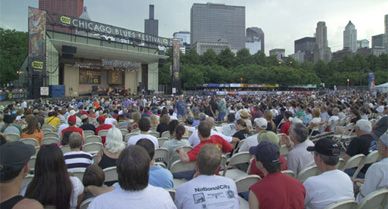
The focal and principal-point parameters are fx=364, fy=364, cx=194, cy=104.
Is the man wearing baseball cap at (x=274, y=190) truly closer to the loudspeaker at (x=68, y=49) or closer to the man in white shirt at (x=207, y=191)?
the man in white shirt at (x=207, y=191)

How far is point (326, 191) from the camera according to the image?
3326mm

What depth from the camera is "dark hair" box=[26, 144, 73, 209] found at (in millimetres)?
2898

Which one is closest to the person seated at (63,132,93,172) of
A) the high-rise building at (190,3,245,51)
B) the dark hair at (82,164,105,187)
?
the dark hair at (82,164,105,187)

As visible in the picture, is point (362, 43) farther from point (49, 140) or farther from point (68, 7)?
point (49, 140)

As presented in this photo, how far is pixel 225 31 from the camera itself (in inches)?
7106

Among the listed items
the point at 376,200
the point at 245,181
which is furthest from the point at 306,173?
the point at 376,200

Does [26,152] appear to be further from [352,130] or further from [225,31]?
[225,31]

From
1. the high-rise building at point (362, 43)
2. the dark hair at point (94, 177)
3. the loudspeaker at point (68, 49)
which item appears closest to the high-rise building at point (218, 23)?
→ the high-rise building at point (362, 43)

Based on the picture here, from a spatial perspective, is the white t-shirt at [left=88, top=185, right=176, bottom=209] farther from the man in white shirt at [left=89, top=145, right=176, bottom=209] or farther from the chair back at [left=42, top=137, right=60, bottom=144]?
the chair back at [left=42, top=137, right=60, bottom=144]

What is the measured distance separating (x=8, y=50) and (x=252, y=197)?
58.2 meters

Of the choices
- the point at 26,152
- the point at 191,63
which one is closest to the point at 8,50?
the point at 191,63

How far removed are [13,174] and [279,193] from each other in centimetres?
202

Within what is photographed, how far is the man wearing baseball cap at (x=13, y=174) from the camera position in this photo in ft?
7.12

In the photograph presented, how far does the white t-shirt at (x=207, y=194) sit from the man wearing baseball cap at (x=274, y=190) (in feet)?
0.65
